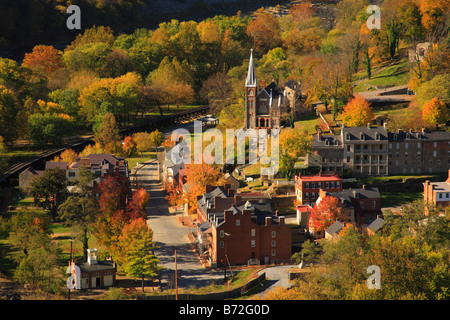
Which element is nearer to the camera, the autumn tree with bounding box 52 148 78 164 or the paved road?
the paved road

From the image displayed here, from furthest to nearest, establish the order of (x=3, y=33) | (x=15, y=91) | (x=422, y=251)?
(x=3, y=33) → (x=15, y=91) → (x=422, y=251)

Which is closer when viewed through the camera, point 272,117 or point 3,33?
point 272,117

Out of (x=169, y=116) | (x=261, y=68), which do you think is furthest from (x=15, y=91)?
(x=261, y=68)

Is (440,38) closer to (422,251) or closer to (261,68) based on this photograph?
(261,68)

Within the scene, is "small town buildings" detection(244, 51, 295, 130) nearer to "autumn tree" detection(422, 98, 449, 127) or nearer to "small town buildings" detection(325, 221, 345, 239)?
"autumn tree" detection(422, 98, 449, 127)

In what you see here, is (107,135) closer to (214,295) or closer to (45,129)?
(45,129)

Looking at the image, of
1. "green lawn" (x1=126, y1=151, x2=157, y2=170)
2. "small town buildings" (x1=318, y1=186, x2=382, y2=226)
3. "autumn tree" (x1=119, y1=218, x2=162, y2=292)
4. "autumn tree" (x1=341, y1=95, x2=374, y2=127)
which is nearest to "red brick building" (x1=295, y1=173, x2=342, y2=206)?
"small town buildings" (x1=318, y1=186, x2=382, y2=226)

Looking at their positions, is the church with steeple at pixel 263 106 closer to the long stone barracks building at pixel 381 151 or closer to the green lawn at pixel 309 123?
the green lawn at pixel 309 123
